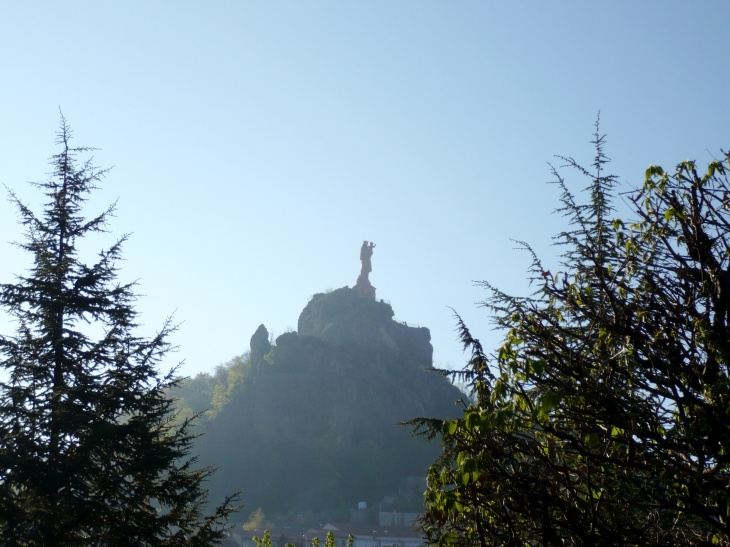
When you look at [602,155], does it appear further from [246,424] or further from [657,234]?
[246,424]

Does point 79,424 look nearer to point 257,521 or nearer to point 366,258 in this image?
point 257,521

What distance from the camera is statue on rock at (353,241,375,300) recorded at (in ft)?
265

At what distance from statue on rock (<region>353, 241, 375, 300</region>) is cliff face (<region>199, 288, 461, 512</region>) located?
6.28 feet

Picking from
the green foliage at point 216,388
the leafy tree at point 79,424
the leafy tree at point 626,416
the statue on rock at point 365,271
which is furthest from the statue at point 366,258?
the leafy tree at point 626,416

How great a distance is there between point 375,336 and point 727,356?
241 feet

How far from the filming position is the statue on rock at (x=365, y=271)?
80.8 metres

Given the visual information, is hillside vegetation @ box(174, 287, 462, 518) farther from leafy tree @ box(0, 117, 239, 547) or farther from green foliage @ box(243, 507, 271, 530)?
leafy tree @ box(0, 117, 239, 547)

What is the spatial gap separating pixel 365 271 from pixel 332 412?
16.6 m

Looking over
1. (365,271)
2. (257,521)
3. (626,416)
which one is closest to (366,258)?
(365,271)

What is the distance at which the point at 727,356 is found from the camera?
3781 mm

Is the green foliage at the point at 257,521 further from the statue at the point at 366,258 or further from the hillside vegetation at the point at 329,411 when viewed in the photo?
the statue at the point at 366,258

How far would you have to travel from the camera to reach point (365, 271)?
8150 centimetres

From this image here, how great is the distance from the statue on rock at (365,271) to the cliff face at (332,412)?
1.91 m

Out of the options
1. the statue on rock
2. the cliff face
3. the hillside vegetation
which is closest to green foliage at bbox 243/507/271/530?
the hillside vegetation
